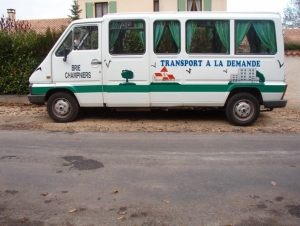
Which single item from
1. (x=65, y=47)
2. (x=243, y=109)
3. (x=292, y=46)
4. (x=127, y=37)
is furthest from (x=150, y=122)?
(x=292, y=46)

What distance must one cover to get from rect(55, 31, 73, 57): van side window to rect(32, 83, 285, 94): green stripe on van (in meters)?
0.84

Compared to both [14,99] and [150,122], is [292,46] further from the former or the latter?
[14,99]

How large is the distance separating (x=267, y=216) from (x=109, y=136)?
4388mm

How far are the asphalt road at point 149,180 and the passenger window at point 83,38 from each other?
2296 mm

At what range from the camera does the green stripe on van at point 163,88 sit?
8453 mm

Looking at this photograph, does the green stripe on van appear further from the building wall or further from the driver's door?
the building wall

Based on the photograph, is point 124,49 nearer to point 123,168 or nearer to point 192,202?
point 123,168

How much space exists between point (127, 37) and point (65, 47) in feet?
5.13

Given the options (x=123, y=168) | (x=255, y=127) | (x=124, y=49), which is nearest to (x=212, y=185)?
(x=123, y=168)

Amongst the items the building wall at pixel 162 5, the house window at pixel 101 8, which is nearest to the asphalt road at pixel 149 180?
the building wall at pixel 162 5

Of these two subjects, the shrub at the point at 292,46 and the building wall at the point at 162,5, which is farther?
the building wall at the point at 162,5

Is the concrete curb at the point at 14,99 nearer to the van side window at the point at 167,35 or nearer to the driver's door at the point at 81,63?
the driver's door at the point at 81,63

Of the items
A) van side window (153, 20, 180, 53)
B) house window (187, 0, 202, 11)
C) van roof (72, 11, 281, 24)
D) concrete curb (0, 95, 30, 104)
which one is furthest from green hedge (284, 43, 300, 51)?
concrete curb (0, 95, 30, 104)

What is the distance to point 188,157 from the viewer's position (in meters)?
6.25
